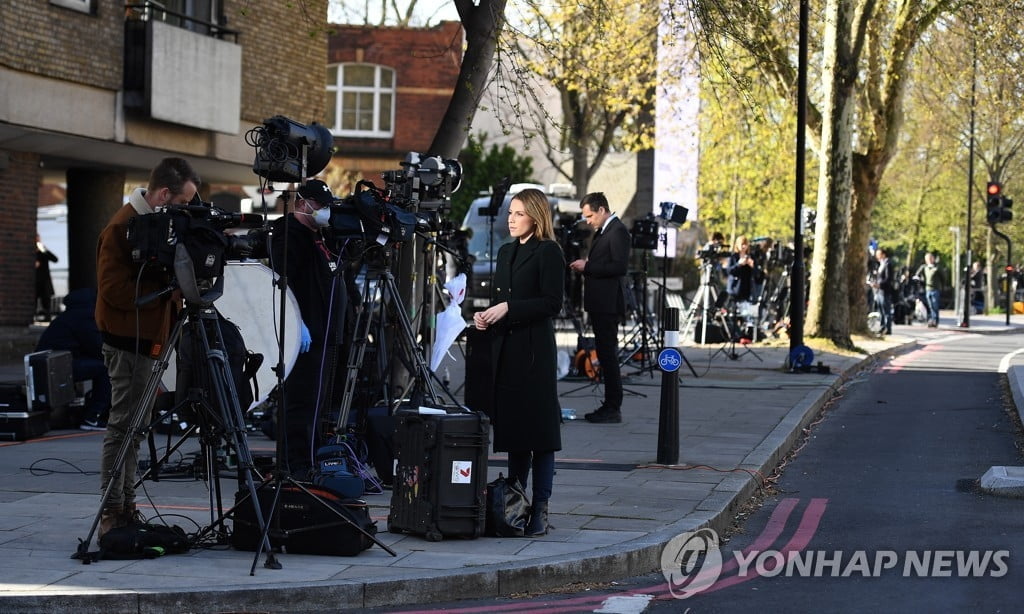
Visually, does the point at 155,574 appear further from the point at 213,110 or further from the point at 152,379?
the point at 213,110

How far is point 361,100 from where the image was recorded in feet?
173

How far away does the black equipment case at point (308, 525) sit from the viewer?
7.03 m

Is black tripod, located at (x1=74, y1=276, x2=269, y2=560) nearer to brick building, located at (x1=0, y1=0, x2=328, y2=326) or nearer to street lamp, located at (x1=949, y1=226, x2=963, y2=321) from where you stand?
brick building, located at (x1=0, y1=0, x2=328, y2=326)

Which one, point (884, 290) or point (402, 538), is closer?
point (402, 538)

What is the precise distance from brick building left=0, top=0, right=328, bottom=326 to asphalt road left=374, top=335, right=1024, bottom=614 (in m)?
8.52

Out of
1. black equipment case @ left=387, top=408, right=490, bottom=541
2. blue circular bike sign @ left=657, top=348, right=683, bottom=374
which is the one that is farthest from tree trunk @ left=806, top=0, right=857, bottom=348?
black equipment case @ left=387, top=408, right=490, bottom=541

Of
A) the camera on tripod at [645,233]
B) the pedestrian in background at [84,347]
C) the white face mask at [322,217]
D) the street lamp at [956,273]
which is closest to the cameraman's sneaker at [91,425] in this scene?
the pedestrian in background at [84,347]

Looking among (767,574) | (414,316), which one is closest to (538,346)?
(767,574)

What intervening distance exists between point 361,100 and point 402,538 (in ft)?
152

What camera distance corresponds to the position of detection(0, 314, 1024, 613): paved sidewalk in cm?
623

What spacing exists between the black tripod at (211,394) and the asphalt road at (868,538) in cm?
136

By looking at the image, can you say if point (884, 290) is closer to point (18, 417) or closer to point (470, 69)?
point (470, 69)

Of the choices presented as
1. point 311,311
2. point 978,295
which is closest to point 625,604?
point 311,311

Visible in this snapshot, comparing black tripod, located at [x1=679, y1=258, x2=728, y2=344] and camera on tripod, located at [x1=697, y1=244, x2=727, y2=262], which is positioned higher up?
camera on tripod, located at [x1=697, y1=244, x2=727, y2=262]
